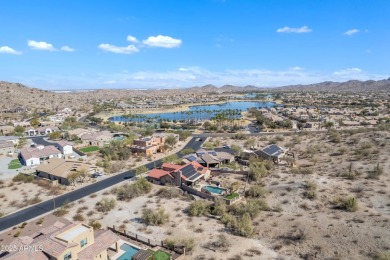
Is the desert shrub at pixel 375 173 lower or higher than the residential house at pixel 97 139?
higher

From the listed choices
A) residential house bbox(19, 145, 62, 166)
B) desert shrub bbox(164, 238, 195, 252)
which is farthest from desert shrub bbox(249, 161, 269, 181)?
residential house bbox(19, 145, 62, 166)

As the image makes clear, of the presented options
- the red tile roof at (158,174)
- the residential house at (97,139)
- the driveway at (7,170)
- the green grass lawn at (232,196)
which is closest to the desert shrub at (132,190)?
the red tile roof at (158,174)

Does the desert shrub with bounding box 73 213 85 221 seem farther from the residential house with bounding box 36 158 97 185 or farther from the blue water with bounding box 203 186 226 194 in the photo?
the blue water with bounding box 203 186 226 194

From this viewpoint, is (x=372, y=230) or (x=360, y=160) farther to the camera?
(x=360, y=160)

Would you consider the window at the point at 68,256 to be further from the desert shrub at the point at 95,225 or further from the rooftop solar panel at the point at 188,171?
the rooftop solar panel at the point at 188,171

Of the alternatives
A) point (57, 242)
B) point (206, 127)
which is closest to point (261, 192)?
point (57, 242)

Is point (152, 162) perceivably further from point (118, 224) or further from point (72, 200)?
point (118, 224)
